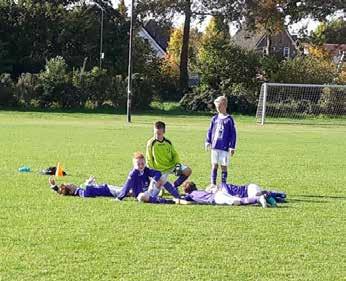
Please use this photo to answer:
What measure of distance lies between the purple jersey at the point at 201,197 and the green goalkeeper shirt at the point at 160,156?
571mm

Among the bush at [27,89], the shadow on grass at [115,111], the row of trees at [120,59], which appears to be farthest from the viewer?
the row of trees at [120,59]

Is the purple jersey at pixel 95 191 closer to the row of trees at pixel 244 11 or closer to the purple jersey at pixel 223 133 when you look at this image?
the purple jersey at pixel 223 133

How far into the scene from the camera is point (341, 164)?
17781 mm

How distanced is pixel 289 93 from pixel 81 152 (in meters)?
26.9

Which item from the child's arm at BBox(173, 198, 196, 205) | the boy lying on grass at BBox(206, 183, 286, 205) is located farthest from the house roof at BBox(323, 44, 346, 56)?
the child's arm at BBox(173, 198, 196, 205)

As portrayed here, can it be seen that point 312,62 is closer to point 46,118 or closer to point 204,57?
point 204,57

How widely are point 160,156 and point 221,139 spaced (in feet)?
5.70

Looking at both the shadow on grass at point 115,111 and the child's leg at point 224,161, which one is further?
the shadow on grass at point 115,111

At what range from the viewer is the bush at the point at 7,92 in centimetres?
4259

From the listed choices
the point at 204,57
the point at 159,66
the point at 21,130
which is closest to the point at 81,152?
the point at 21,130

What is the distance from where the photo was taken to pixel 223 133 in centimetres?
1302

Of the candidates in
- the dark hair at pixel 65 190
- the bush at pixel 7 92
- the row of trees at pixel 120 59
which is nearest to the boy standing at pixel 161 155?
the dark hair at pixel 65 190

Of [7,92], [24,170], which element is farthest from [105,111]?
[24,170]

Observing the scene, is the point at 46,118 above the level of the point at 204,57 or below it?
below
